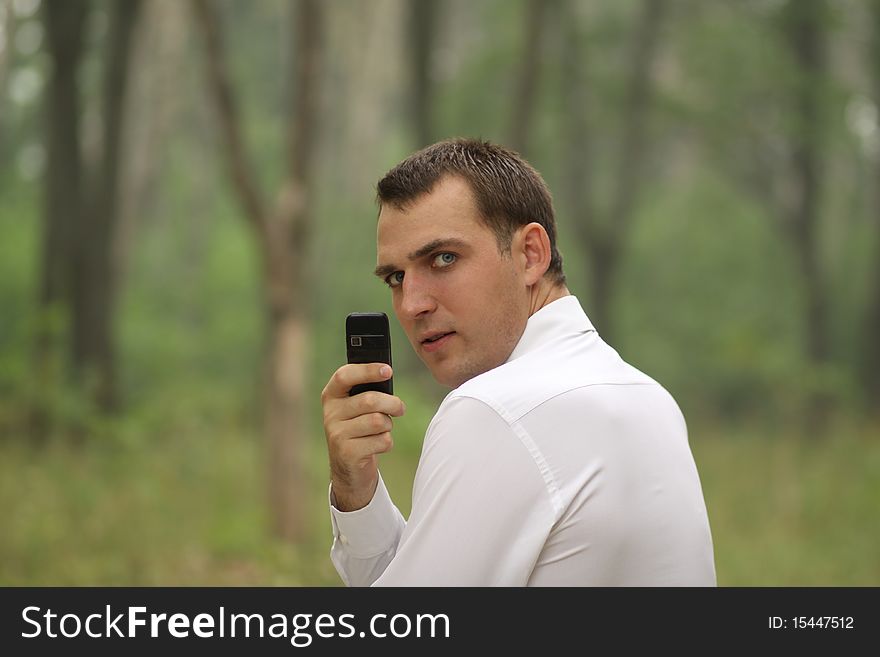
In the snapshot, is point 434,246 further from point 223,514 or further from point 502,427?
point 223,514

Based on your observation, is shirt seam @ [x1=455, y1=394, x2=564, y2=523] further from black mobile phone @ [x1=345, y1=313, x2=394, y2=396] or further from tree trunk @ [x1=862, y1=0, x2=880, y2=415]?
tree trunk @ [x1=862, y1=0, x2=880, y2=415]

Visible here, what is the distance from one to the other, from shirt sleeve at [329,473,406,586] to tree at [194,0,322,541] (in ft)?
21.9

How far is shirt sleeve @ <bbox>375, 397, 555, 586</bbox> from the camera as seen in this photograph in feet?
6.22

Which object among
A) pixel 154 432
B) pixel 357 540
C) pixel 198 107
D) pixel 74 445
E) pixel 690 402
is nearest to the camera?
pixel 357 540

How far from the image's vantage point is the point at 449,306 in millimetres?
2320

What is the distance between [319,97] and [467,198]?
23.3ft

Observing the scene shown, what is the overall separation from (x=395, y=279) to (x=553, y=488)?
72 centimetres

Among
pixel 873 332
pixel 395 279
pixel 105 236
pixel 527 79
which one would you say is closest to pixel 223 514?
pixel 105 236

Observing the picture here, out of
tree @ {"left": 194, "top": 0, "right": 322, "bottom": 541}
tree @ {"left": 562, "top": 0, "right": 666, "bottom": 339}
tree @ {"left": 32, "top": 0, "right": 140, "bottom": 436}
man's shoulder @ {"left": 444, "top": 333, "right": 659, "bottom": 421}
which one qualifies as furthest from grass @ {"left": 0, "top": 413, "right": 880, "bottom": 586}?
tree @ {"left": 562, "top": 0, "right": 666, "bottom": 339}

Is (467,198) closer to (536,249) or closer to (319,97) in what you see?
(536,249)

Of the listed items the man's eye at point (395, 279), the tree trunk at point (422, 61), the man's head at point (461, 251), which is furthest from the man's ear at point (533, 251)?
the tree trunk at point (422, 61)

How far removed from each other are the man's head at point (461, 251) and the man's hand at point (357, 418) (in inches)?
6.6

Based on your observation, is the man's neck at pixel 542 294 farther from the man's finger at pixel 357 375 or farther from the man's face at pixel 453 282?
the man's finger at pixel 357 375
